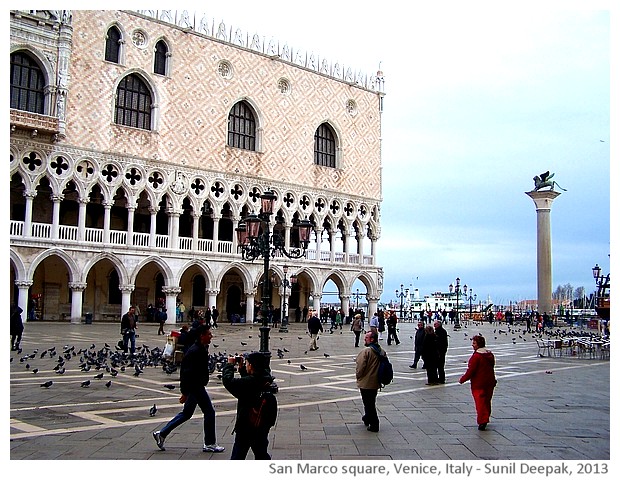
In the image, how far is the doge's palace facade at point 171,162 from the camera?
25938 mm

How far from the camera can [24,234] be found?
25359 millimetres

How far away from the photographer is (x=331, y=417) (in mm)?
7715

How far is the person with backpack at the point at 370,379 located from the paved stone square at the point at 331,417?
16 centimetres

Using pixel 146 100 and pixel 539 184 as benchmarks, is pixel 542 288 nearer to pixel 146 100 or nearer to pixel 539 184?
pixel 539 184

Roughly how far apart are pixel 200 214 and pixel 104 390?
21718 millimetres

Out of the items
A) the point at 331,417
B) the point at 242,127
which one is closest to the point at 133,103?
the point at 242,127

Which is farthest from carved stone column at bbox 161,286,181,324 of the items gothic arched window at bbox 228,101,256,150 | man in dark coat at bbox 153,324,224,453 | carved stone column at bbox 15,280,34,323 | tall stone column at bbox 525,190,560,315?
man in dark coat at bbox 153,324,224,453

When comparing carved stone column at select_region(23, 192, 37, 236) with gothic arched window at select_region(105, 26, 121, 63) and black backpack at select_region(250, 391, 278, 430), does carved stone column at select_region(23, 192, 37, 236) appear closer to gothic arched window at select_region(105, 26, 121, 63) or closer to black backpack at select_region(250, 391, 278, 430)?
gothic arched window at select_region(105, 26, 121, 63)

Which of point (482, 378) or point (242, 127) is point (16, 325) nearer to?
point (482, 378)

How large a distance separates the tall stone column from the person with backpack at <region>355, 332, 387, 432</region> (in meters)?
28.7

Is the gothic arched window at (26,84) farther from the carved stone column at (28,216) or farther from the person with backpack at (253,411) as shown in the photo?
the person with backpack at (253,411)

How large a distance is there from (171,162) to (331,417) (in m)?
23.4

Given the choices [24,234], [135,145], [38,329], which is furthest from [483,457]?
[135,145]

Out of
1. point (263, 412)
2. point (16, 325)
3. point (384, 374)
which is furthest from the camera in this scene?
point (16, 325)
